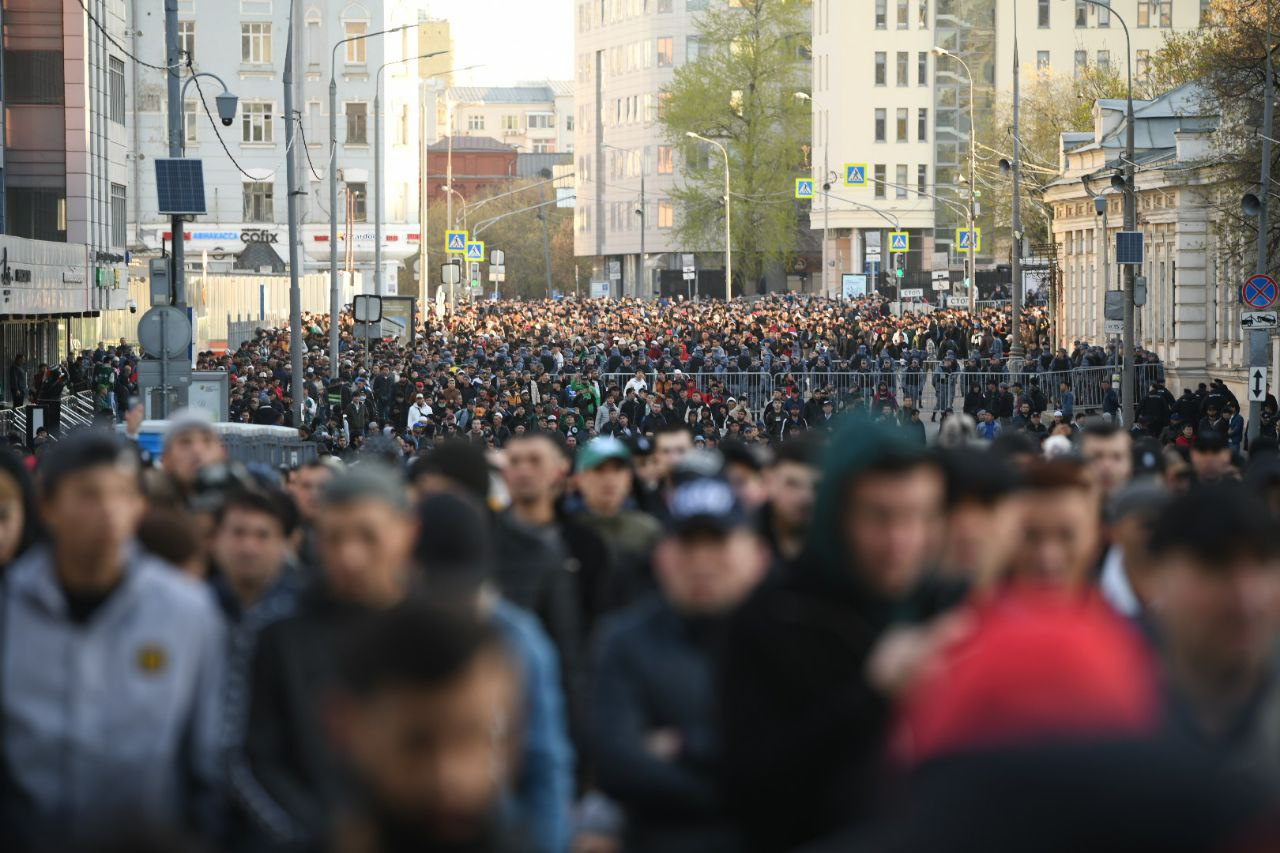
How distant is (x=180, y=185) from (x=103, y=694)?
21333 mm

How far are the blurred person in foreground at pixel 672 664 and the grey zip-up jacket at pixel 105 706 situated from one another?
95 centimetres

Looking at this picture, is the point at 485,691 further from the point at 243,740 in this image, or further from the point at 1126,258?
the point at 1126,258

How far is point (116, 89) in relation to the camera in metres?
60.9

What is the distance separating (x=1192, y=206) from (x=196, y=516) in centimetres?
4424

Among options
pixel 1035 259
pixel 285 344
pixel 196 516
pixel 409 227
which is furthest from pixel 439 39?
pixel 196 516

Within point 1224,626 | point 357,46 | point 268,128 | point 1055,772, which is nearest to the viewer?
point 1055,772

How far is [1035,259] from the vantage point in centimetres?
8581

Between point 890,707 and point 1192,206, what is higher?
point 1192,206

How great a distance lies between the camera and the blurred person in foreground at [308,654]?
16.1ft

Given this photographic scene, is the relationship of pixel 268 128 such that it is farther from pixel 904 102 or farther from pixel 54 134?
pixel 54 134

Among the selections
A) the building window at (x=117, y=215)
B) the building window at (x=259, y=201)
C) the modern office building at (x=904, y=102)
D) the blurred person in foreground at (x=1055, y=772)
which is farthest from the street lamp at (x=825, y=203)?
the blurred person in foreground at (x=1055, y=772)

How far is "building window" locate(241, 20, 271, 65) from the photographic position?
294 feet

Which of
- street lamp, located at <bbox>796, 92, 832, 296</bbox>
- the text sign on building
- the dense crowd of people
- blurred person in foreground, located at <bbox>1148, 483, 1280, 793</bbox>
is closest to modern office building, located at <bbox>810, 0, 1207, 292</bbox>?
street lamp, located at <bbox>796, 92, 832, 296</bbox>

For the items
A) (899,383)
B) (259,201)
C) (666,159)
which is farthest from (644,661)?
(666,159)
